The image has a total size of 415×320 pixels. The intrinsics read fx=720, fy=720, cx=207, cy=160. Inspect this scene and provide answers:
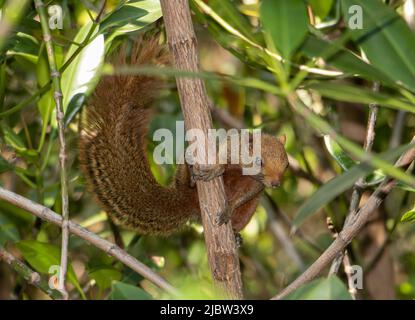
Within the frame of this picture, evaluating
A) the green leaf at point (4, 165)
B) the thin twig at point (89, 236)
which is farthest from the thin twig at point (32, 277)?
the green leaf at point (4, 165)

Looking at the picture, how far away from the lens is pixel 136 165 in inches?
68.5

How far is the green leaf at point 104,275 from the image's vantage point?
5.57 ft

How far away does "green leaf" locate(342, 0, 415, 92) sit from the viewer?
3.68 feet

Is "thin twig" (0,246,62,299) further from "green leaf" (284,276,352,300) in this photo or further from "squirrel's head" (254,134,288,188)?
"squirrel's head" (254,134,288,188)

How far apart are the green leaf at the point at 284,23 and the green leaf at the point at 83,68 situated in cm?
68

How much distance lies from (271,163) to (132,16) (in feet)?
1.68

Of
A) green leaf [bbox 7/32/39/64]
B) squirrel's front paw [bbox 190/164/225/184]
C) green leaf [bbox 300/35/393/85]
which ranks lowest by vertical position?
squirrel's front paw [bbox 190/164/225/184]

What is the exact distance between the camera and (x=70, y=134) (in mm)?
2168

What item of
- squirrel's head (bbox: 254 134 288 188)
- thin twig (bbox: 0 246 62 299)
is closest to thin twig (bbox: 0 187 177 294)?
thin twig (bbox: 0 246 62 299)

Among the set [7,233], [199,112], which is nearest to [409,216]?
[199,112]

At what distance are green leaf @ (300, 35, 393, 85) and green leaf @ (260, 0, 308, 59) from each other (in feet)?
0.25
